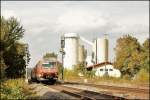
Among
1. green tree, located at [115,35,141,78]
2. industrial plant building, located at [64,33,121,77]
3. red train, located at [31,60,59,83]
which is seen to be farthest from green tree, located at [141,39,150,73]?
industrial plant building, located at [64,33,121,77]

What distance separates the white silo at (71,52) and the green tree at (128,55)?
30413 millimetres

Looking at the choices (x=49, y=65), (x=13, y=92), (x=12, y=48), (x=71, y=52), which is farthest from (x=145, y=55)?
(x=13, y=92)

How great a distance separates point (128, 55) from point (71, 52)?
35.9m

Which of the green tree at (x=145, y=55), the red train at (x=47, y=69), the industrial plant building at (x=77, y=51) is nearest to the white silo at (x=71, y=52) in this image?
the industrial plant building at (x=77, y=51)

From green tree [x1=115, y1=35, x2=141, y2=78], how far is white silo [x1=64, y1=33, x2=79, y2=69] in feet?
Result: 99.8

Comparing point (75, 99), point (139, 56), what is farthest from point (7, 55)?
point (139, 56)

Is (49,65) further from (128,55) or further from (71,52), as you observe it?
(71,52)

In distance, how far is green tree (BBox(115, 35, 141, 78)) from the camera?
71.2 m

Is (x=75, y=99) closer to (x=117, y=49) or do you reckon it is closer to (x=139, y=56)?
(x=139, y=56)

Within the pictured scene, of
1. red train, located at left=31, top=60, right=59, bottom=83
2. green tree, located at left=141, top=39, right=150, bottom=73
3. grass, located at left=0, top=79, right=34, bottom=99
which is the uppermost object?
green tree, located at left=141, top=39, right=150, bottom=73

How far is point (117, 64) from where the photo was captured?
249ft

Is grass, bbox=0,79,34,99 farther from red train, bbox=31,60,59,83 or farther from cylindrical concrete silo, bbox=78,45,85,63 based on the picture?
cylindrical concrete silo, bbox=78,45,85,63

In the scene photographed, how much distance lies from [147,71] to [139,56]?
9341 millimetres

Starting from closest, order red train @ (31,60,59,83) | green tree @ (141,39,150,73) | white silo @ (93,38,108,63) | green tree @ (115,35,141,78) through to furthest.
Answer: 1. red train @ (31,60,59,83)
2. green tree @ (141,39,150,73)
3. green tree @ (115,35,141,78)
4. white silo @ (93,38,108,63)
